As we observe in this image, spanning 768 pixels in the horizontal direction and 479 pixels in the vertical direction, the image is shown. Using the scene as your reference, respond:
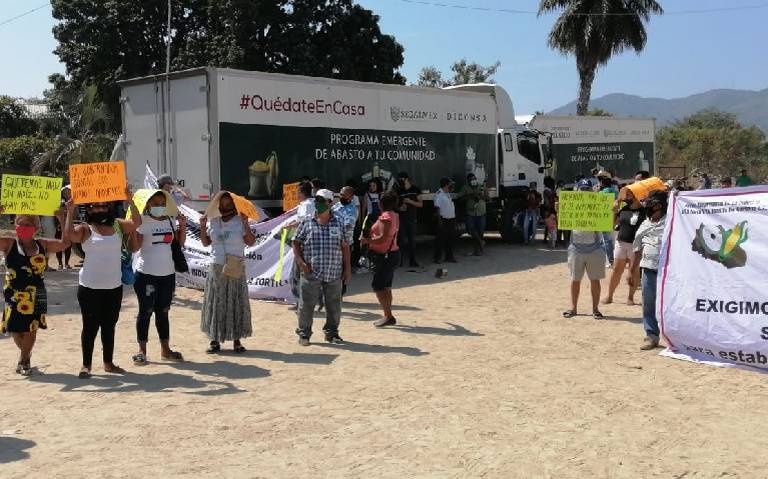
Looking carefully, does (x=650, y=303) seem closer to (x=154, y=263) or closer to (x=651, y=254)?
(x=651, y=254)

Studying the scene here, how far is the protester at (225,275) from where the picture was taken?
24.5 feet

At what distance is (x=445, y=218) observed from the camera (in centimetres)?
1530

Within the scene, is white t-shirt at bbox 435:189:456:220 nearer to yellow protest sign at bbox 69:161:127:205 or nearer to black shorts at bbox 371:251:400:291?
black shorts at bbox 371:251:400:291

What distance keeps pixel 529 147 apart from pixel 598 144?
7.64 metres

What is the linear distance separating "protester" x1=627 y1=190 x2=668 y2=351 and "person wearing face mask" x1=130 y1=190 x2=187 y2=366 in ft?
15.2

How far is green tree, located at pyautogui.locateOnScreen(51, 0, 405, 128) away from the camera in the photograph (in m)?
31.5

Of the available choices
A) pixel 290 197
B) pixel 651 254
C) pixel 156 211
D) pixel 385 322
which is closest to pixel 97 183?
pixel 156 211

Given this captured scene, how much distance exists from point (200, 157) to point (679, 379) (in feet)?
27.5

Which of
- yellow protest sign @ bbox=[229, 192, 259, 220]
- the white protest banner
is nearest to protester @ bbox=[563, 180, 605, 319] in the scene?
→ the white protest banner

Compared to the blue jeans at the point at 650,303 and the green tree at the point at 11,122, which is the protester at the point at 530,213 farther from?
the green tree at the point at 11,122

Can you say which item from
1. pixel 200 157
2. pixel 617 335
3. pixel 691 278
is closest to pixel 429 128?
pixel 200 157

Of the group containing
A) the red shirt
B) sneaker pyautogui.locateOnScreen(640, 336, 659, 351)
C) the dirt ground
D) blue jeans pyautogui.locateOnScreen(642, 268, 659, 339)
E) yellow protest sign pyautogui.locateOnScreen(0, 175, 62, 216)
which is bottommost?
the dirt ground

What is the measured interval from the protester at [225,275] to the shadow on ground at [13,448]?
2573 mm

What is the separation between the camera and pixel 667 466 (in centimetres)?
461
